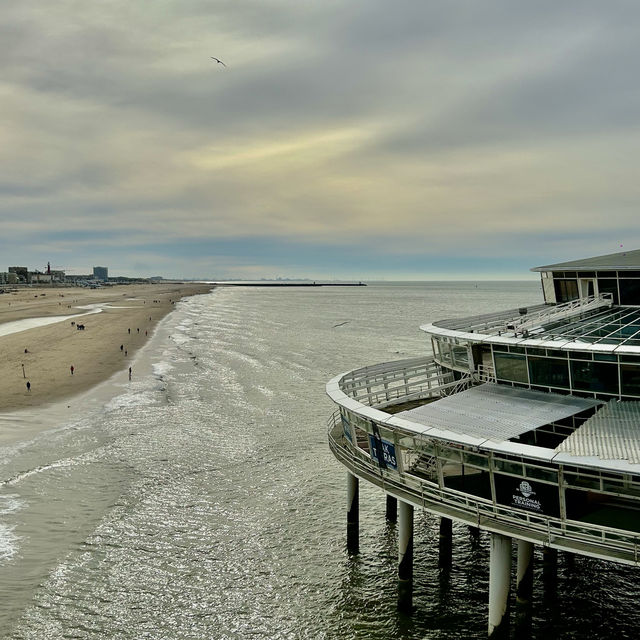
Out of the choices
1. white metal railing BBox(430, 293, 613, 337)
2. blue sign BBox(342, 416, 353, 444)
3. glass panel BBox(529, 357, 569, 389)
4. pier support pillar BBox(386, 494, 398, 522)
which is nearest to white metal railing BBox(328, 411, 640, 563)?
blue sign BBox(342, 416, 353, 444)

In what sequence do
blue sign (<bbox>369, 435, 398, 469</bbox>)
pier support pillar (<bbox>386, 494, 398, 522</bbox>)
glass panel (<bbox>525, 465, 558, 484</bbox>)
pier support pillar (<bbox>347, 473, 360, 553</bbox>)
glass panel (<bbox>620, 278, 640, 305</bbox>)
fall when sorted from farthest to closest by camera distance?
glass panel (<bbox>620, 278, 640, 305</bbox>), pier support pillar (<bbox>386, 494, 398, 522</bbox>), pier support pillar (<bbox>347, 473, 360, 553</bbox>), blue sign (<bbox>369, 435, 398, 469</bbox>), glass panel (<bbox>525, 465, 558, 484</bbox>)

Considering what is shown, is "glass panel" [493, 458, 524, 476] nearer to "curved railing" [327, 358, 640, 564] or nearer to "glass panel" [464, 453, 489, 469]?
"glass panel" [464, 453, 489, 469]

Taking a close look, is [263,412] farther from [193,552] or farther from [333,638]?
[333,638]

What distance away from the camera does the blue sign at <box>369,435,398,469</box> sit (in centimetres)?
2022

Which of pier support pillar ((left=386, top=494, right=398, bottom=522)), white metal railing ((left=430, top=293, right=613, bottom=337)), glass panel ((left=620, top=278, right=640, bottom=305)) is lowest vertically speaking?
pier support pillar ((left=386, top=494, right=398, bottom=522))

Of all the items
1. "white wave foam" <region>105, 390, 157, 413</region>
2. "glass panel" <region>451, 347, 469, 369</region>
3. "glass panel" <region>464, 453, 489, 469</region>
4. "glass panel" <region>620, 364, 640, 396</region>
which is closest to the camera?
"glass panel" <region>464, 453, 489, 469</region>

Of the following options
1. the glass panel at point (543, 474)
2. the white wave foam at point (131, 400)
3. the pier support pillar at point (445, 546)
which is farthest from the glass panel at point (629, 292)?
the white wave foam at point (131, 400)

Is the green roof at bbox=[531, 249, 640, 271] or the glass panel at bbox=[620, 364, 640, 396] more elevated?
the green roof at bbox=[531, 249, 640, 271]

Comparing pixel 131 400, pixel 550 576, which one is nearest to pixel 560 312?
pixel 550 576

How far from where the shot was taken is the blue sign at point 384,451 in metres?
20.2

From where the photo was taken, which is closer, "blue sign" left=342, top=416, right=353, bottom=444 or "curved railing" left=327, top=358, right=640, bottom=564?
"curved railing" left=327, top=358, right=640, bottom=564

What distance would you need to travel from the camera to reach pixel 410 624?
20.1 metres

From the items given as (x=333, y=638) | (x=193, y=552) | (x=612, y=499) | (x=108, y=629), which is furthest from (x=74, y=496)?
(x=612, y=499)

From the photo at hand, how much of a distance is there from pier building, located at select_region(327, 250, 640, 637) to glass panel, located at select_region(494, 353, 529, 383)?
0.18 feet
